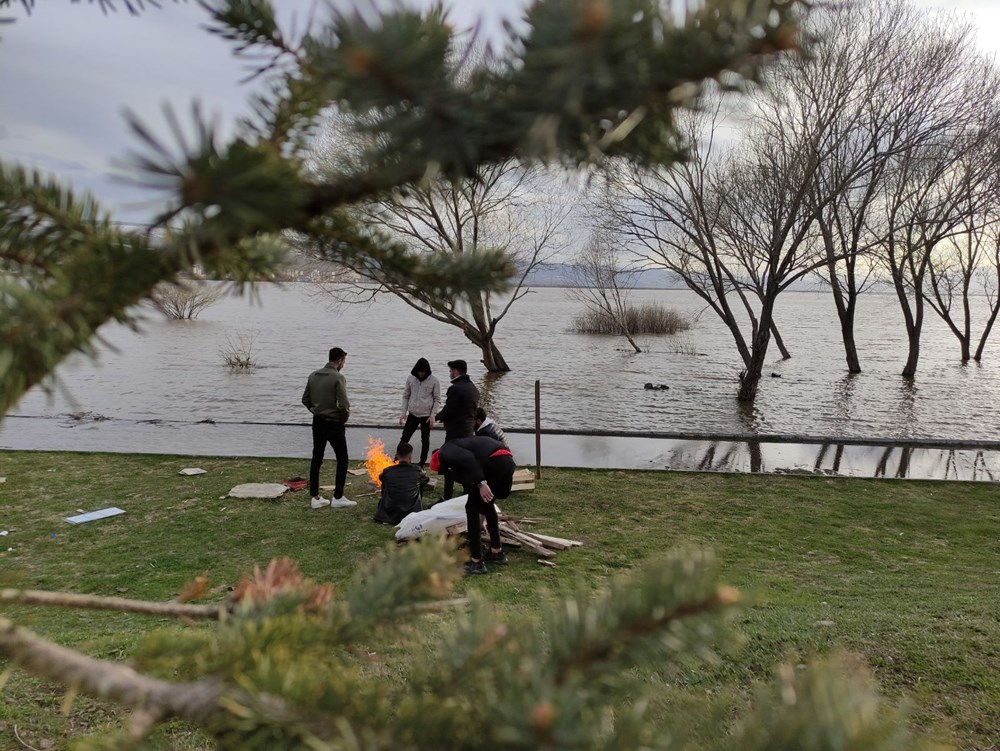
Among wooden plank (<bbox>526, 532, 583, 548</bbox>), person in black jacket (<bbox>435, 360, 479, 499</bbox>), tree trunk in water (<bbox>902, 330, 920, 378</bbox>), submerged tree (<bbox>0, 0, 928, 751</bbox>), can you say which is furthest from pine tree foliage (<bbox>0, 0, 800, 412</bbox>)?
tree trunk in water (<bbox>902, 330, 920, 378</bbox>)

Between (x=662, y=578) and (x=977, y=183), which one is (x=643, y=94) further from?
(x=977, y=183)

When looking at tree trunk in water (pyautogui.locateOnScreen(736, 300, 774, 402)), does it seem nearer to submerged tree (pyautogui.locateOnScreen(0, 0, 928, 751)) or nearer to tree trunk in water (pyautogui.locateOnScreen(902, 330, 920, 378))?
tree trunk in water (pyautogui.locateOnScreen(902, 330, 920, 378))

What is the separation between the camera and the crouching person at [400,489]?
9.02 meters

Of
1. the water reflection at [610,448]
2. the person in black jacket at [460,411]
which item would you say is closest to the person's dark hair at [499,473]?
the person in black jacket at [460,411]

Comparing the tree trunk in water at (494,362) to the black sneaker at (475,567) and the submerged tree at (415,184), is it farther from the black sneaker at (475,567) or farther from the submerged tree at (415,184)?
the submerged tree at (415,184)

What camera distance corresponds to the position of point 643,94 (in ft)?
1.99

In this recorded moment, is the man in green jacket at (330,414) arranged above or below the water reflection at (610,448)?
above

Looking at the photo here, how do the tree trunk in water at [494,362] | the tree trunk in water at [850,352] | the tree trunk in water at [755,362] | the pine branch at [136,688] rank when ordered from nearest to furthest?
the pine branch at [136,688] → the tree trunk in water at [755,362] → the tree trunk in water at [494,362] → the tree trunk in water at [850,352]

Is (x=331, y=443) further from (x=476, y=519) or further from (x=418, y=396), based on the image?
(x=476, y=519)

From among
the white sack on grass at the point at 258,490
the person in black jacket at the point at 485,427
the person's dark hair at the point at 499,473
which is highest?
the person in black jacket at the point at 485,427

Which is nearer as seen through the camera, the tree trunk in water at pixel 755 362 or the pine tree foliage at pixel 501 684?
the pine tree foliage at pixel 501 684

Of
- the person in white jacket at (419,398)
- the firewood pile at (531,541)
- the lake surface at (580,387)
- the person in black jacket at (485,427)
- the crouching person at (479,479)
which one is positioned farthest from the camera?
the lake surface at (580,387)

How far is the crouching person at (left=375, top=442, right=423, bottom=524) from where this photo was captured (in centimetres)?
902

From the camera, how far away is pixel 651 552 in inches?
318
